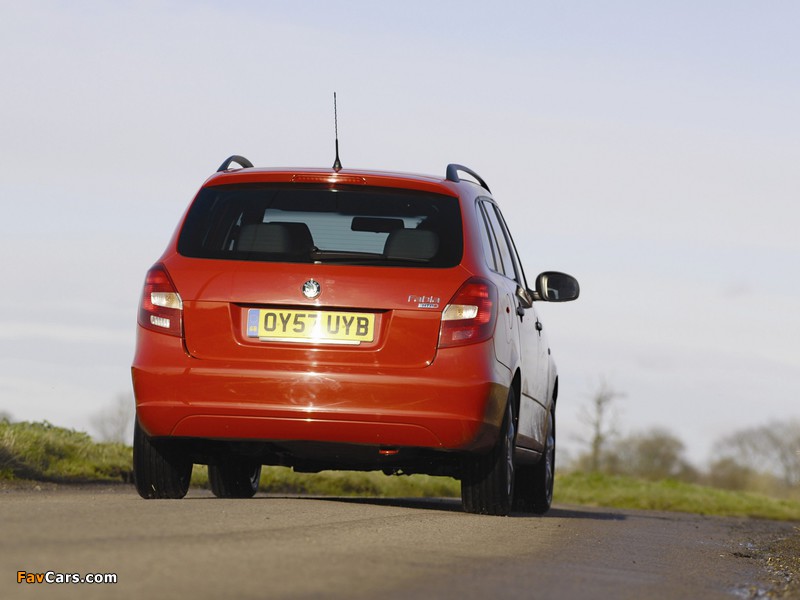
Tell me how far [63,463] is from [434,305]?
5.99m

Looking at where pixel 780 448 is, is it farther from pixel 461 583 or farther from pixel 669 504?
pixel 461 583

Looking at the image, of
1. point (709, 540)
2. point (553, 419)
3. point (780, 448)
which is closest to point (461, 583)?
point (709, 540)

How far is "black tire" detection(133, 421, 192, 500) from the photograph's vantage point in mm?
8797

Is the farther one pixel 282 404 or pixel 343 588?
pixel 282 404

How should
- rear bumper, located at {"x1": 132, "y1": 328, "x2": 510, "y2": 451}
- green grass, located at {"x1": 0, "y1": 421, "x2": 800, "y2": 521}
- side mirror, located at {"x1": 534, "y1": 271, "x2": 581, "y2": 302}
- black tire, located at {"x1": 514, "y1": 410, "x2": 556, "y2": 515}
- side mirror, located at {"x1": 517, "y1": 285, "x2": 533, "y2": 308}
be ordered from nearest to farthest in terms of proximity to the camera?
rear bumper, located at {"x1": 132, "y1": 328, "x2": 510, "y2": 451} < side mirror, located at {"x1": 517, "y1": 285, "x2": 533, "y2": 308} < side mirror, located at {"x1": 534, "y1": 271, "x2": 581, "y2": 302} < black tire, located at {"x1": 514, "y1": 410, "x2": 556, "y2": 515} < green grass, located at {"x1": 0, "y1": 421, "x2": 800, "y2": 521}

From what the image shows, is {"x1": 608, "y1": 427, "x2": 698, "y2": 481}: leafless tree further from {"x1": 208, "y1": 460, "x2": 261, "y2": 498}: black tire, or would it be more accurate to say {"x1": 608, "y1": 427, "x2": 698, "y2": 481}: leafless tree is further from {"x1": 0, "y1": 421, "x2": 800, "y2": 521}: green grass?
{"x1": 208, "y1": 460, "x2": 261, "y2": 498}: black tire

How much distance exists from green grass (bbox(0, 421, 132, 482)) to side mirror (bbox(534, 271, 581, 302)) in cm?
447

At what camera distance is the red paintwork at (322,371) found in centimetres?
806

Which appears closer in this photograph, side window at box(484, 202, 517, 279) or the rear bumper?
the rear bumper

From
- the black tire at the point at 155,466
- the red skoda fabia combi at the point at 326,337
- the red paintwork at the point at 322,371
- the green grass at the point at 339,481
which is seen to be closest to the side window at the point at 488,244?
the red skoda fabia combi at the point at 326,337

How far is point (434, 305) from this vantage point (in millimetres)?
8148

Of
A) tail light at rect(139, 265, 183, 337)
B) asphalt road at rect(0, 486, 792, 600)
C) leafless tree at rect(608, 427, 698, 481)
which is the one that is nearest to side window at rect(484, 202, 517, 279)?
asphalt road at rect(0, 486, 792, 600)

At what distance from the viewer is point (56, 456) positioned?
43.3ft

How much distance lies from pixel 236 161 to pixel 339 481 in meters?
7.21
